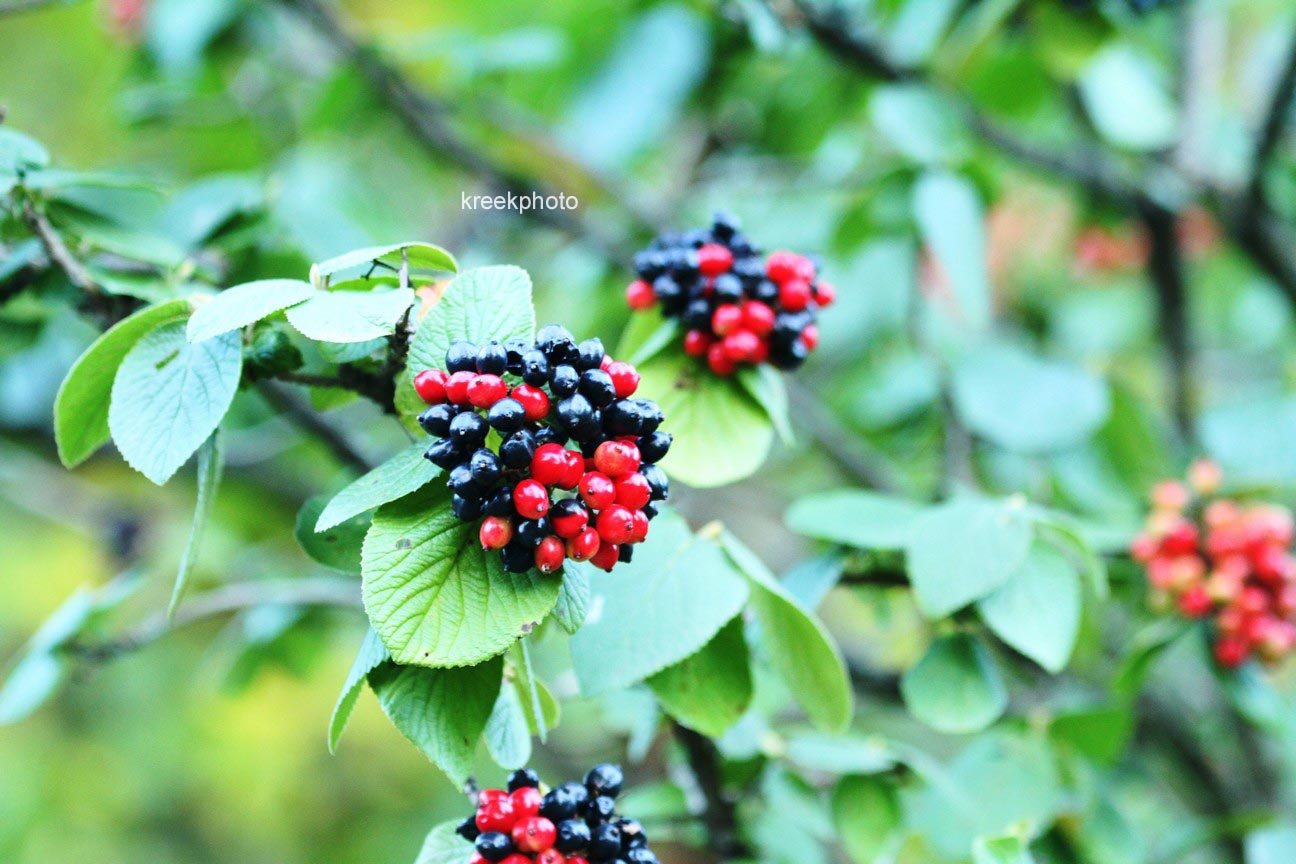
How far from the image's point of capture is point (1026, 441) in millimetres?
1983

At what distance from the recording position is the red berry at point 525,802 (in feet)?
3.00

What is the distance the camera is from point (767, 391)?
123 cm

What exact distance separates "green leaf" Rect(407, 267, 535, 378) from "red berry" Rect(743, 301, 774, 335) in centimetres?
35

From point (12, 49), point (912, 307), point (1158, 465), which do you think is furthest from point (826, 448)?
point (12, 49)

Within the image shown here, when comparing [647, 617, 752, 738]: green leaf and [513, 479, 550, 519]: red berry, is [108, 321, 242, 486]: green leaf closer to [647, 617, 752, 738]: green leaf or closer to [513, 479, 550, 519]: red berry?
[513, 479, 550, 519]: red berry

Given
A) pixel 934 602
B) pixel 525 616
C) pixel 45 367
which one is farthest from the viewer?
pixel 45 367

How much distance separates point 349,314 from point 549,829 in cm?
48

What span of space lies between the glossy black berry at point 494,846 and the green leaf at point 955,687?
607 mm

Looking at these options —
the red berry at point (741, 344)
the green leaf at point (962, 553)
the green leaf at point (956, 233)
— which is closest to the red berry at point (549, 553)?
the red berry at point (741, 344)

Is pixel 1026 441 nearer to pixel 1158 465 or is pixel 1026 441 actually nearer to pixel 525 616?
pixel 1158 465

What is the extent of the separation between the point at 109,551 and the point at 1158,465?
2.71 meters

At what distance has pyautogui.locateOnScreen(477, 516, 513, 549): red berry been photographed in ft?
2.67

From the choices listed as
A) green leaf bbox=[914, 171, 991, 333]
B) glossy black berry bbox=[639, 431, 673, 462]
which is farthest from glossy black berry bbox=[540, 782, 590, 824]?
green leaf bbox=[914, 171, 991, 333]

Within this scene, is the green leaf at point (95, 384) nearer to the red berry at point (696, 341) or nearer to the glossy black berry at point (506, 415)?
the glossy black berry at point (506, 415)
